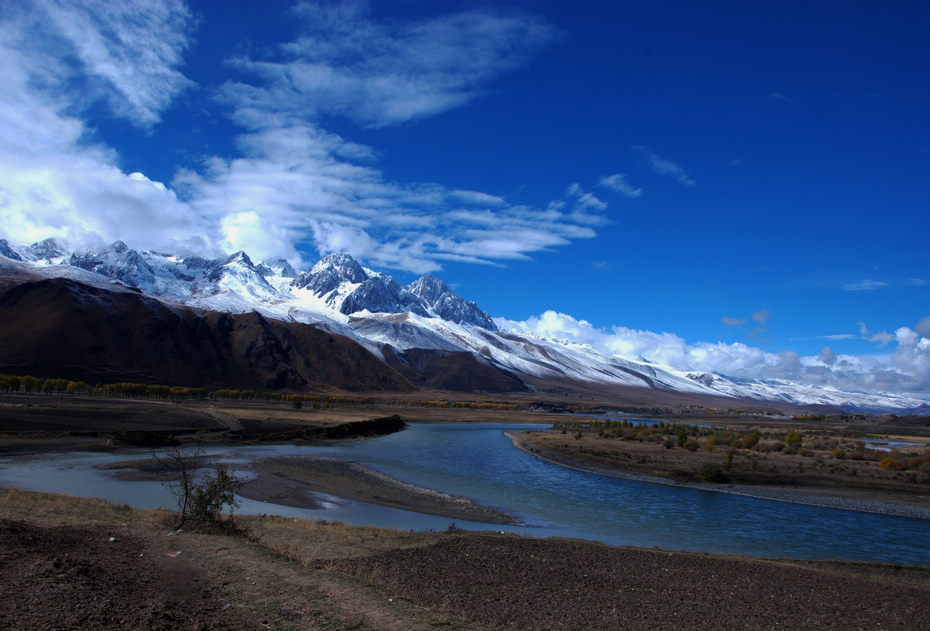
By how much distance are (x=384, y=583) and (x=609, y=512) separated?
20762mm

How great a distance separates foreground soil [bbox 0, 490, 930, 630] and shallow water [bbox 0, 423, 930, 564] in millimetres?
5149

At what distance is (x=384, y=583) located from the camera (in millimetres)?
13773

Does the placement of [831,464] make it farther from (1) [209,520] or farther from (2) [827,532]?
(1) [209,520]

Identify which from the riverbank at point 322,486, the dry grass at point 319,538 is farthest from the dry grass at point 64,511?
the riverbank at point 322,486

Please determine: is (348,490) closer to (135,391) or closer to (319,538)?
(319,538)

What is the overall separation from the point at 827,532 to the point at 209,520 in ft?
92.9

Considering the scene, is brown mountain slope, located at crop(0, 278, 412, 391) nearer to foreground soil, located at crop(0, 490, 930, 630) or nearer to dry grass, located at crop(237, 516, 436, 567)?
dry grass, located at crop(237, 516, 436, 567)

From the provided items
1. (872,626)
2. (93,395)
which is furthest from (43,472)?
(93,395)

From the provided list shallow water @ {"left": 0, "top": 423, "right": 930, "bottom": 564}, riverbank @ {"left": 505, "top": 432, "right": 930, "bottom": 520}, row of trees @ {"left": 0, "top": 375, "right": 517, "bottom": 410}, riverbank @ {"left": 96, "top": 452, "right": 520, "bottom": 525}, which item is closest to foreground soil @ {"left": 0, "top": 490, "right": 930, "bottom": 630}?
shallow water @ {"left": 0, "top": 423, "right": 930, "bottom": 564}

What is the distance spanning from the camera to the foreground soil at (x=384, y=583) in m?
10.1

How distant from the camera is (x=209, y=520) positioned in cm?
1719

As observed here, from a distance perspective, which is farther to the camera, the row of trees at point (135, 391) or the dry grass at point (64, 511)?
the row of trees at point (135, 391)

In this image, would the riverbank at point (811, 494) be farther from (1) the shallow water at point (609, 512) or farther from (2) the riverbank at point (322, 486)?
(2) the riverbank at point (322, 486)

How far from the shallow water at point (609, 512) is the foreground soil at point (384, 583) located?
5149 millimetres
